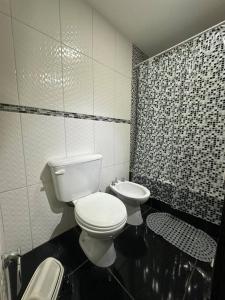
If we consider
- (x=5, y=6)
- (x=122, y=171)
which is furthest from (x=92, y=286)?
(x=5, y=6)

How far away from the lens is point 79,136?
1.41 meters

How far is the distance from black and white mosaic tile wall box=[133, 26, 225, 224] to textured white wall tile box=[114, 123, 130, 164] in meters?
0.20

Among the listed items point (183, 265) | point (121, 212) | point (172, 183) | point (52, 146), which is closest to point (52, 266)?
point (121, 212)

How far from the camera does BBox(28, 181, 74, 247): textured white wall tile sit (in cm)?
120

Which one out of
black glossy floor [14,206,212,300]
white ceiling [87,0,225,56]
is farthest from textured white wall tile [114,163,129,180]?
white ceiling [87,0,225,56]

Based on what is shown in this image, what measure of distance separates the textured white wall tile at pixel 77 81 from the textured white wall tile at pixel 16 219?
80 cm

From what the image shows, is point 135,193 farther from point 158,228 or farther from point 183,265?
point 183,265

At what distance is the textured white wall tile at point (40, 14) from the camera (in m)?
0.98

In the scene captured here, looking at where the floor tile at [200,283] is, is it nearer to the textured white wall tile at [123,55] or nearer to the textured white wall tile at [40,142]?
the textured white wall tile at [40,142]

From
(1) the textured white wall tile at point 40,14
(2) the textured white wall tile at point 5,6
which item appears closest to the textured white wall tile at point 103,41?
(1) the textured white wall tile at point 40,14

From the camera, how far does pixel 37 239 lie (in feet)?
4.10

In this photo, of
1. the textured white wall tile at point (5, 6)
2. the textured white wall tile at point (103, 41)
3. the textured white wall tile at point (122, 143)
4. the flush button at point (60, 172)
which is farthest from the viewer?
the textured white wall tile at point (122, 143)

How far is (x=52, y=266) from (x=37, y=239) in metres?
0.35

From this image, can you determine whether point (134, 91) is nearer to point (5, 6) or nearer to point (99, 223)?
point (5, 6)
